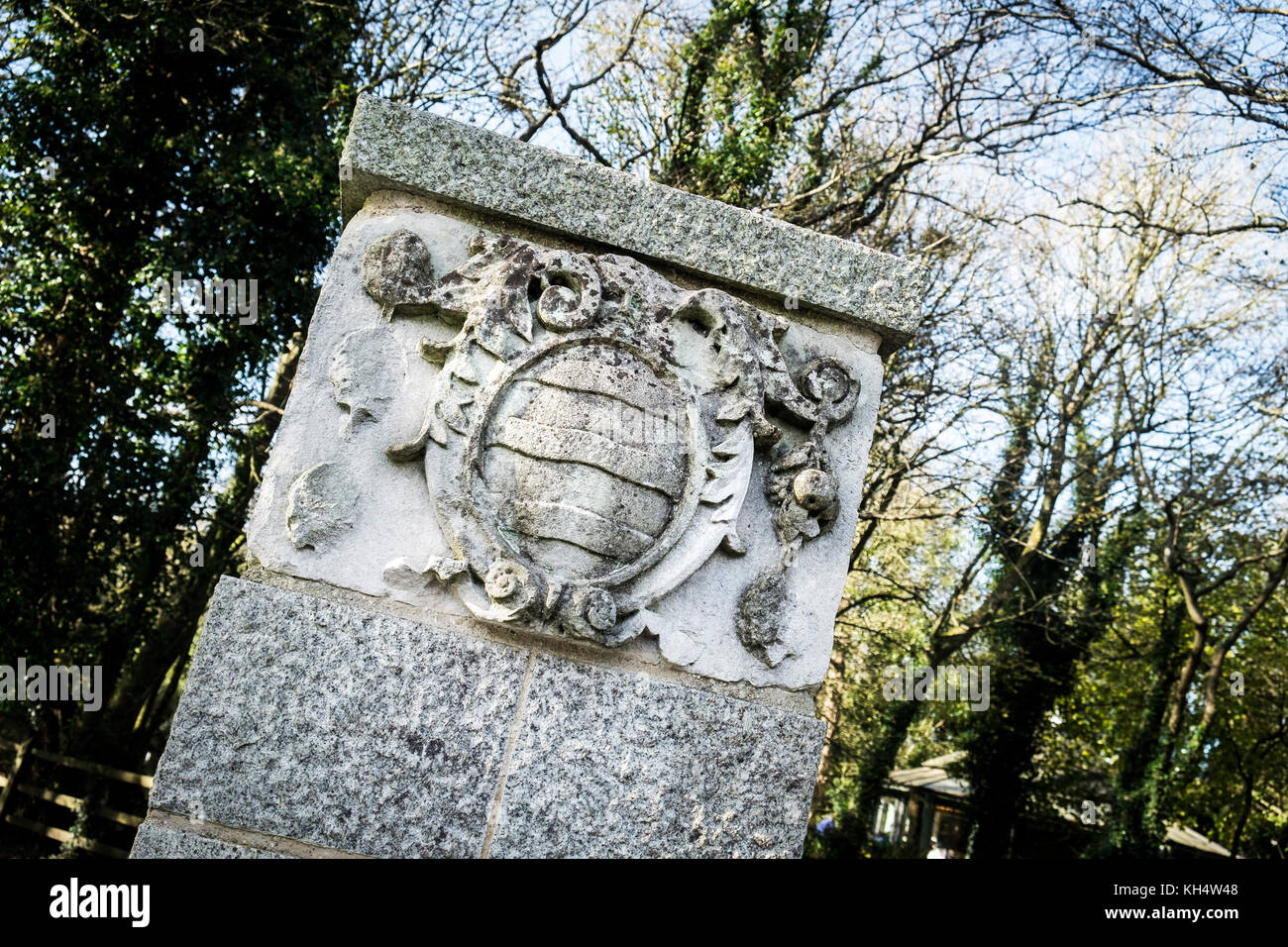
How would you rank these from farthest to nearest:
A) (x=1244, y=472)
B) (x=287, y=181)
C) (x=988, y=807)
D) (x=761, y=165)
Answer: (x=988, y=807) → (x=1244, y=472) → (x=761, y=165) → (x=287, y=181)

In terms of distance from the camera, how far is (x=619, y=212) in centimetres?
276

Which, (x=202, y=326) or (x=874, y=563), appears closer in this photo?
(x=202, y=326)

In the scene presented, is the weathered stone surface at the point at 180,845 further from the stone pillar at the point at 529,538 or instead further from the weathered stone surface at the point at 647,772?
the weathered stone surface at the point at 647,772

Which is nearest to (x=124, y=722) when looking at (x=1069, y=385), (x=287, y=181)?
(x=287, y=181)

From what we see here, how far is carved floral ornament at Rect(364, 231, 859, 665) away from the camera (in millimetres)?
2459

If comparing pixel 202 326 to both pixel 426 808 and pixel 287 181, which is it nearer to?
pixel 287 181

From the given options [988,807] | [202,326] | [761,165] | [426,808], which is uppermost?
[761,165]

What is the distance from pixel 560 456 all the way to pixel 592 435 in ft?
0.30

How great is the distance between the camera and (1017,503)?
12.8 m

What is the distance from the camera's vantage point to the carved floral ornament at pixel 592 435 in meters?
2.46

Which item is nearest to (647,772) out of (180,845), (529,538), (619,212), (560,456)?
(529,538)

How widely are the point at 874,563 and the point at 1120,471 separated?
364 centimetres
